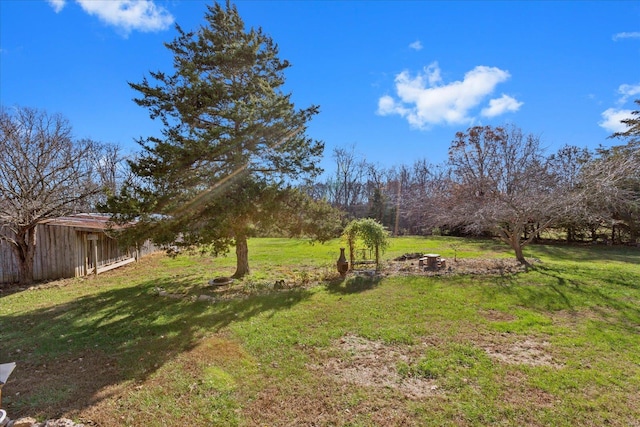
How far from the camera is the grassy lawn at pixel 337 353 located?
352 centimetres

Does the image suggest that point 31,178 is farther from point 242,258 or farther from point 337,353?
point 337,353

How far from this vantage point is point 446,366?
440 cm

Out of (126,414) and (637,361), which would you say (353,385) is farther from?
(637,361)

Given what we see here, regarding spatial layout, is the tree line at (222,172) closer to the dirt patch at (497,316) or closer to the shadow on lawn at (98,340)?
the shadow on lawn at (98,340)

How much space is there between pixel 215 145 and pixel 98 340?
4.83 meters

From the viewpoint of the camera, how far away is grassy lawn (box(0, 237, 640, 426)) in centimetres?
352

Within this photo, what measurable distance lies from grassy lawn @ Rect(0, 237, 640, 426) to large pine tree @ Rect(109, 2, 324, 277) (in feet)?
6.87

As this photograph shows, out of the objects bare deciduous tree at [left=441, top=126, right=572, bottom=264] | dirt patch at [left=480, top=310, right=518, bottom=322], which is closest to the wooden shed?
dirt patch at [left=480, top=310, right=518, bottom=322]

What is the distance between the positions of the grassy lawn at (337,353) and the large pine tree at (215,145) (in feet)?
6.87

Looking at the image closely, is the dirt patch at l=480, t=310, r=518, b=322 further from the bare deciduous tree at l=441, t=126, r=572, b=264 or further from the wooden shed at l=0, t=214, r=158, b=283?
the wooden shed at l=0, t=214, r=158, b=283

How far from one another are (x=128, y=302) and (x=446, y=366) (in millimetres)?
7679

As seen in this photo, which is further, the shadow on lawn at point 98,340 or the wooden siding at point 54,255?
the wooden siding at point 54,255

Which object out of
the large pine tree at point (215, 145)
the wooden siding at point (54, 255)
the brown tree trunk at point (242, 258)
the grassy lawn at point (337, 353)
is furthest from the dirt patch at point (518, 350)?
the wooden siding at point (54, 255)

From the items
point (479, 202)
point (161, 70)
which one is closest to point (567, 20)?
point (479, 202)
